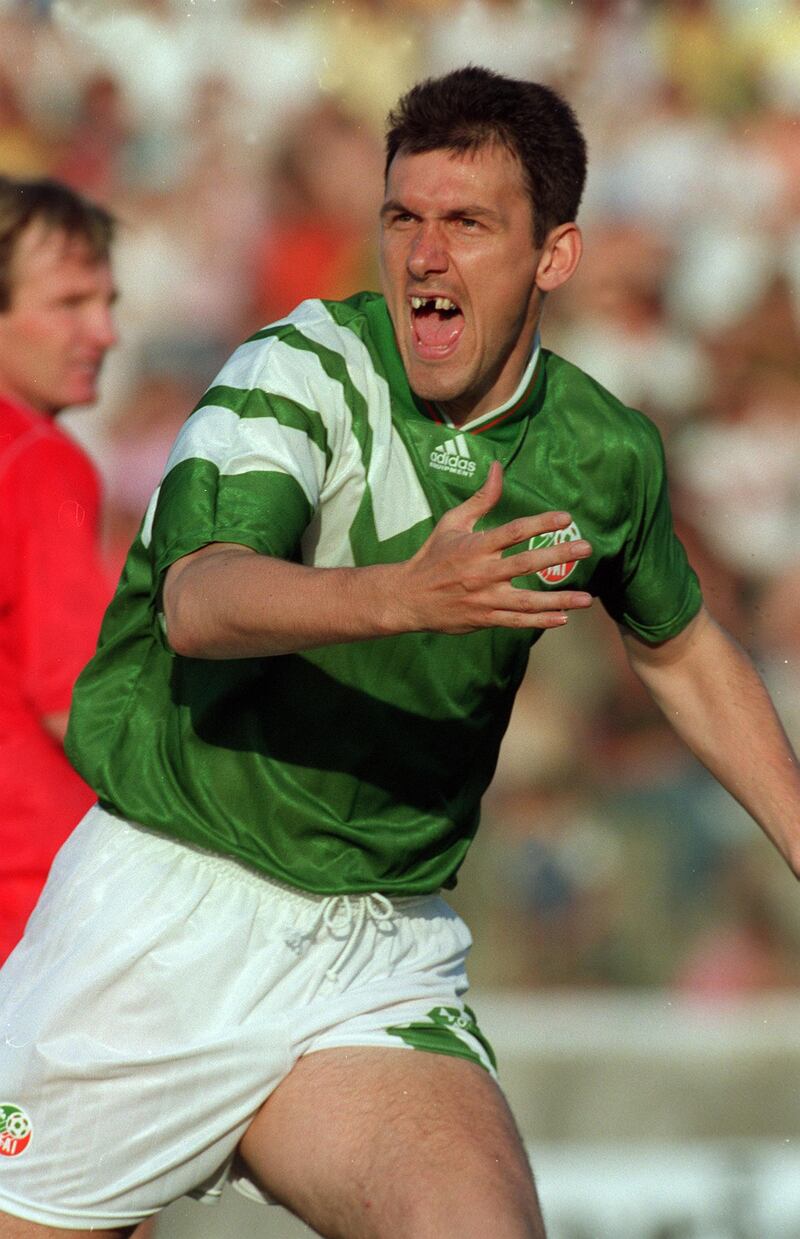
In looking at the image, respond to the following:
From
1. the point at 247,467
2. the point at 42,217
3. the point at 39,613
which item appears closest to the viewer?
the point at 247,467

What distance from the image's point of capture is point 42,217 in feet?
13.9

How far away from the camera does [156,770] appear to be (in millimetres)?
2752

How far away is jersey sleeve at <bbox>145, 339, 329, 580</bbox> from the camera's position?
2354 mm

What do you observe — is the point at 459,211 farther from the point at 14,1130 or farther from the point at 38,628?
the point at 14,1130

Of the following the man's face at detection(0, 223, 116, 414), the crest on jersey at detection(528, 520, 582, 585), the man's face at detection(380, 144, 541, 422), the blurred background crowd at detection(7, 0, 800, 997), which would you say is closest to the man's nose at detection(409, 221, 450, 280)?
the man's face at detection(380, 144, 541, 422)

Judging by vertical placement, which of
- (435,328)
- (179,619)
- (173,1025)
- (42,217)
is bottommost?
(173,1025)

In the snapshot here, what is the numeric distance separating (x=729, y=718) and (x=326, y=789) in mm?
808

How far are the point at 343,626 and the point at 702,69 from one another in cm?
466

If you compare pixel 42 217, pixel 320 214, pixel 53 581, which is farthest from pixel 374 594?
pixel 320 214

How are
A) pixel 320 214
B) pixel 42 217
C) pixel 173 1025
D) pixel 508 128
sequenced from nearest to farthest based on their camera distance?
pixel 173 1025
pixel 508 128
pixel 42 217
pixel 320 214

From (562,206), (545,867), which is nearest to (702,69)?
(545,867)

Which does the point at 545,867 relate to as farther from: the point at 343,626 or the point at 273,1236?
the point at 343,626

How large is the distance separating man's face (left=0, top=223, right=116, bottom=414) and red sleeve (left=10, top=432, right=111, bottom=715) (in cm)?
66

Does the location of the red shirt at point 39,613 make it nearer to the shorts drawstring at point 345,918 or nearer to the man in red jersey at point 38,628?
the man in red jersey at point 38,628
